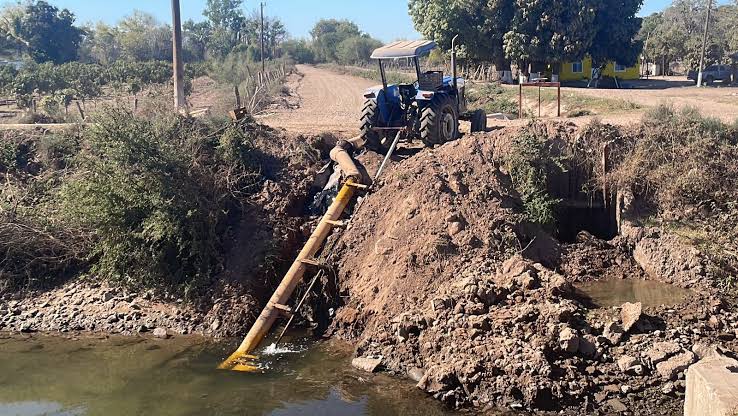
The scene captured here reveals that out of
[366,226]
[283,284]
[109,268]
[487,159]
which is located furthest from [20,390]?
[487,159]

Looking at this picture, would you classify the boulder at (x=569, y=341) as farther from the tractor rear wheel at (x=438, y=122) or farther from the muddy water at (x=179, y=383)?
the tractor rear wheel at (x=438, y=122)

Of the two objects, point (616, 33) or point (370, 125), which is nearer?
point (370, 125)

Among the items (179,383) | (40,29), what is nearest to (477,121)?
(179,383)

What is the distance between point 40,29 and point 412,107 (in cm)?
4028

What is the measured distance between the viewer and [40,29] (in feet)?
146

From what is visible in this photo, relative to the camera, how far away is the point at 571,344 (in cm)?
793

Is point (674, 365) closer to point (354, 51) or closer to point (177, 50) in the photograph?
point (177, 50)

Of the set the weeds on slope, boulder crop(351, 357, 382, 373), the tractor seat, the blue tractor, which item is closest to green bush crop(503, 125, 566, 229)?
the weeds on slope

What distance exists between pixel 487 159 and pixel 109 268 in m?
7.04

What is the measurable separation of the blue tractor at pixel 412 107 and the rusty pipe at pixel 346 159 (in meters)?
0.43

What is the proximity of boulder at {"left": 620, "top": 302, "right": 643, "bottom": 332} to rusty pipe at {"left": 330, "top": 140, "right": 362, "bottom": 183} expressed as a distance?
5145 mm

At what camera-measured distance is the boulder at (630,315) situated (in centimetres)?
832

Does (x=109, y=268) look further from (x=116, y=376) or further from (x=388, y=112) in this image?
(x=388, y=112)

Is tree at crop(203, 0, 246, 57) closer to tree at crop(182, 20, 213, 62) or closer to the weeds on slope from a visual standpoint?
tree at crop(182, 20, 213, 62)
